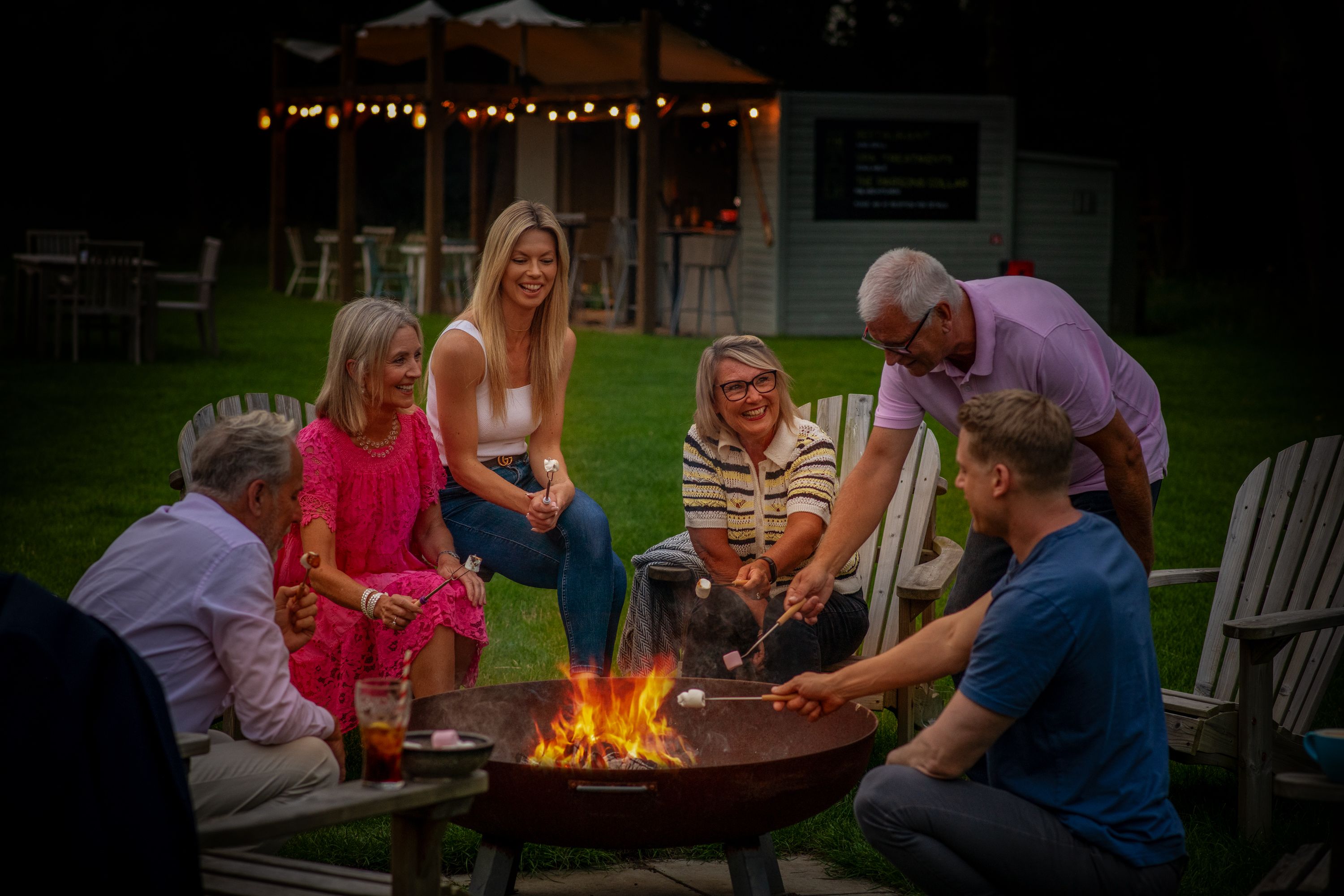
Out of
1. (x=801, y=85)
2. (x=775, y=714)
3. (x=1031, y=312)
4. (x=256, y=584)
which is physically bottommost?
(x=775, y=714)

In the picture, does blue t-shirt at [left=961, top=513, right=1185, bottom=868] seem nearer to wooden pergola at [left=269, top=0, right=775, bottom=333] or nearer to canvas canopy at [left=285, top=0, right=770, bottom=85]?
wooden pergola at [left=269, top=0, right=775, bottom=333]

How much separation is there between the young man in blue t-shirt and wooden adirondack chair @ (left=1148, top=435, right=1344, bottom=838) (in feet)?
3.57

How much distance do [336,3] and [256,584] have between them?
30574 millimetres

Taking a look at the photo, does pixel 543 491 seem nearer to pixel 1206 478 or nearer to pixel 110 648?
pixel 110 648

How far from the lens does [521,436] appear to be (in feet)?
14.1

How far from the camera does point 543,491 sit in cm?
399

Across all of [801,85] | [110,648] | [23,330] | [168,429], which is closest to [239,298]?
Result: [23,330]

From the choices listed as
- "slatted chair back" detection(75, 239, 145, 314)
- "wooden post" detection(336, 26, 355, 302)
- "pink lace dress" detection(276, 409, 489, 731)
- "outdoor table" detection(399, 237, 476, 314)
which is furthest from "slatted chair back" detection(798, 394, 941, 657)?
"wooden post" detection(336, 26, 355, 302)

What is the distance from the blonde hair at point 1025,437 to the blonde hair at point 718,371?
1451mm

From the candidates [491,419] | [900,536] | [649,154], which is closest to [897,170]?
[649,154]

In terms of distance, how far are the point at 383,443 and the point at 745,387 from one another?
1.04 m

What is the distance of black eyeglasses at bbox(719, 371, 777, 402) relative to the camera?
3.92 m

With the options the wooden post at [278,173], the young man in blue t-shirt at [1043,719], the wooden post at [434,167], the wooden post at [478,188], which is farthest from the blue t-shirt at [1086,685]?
the wooden post at [278,173]

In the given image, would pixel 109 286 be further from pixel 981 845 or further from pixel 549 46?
pixel 981 845
